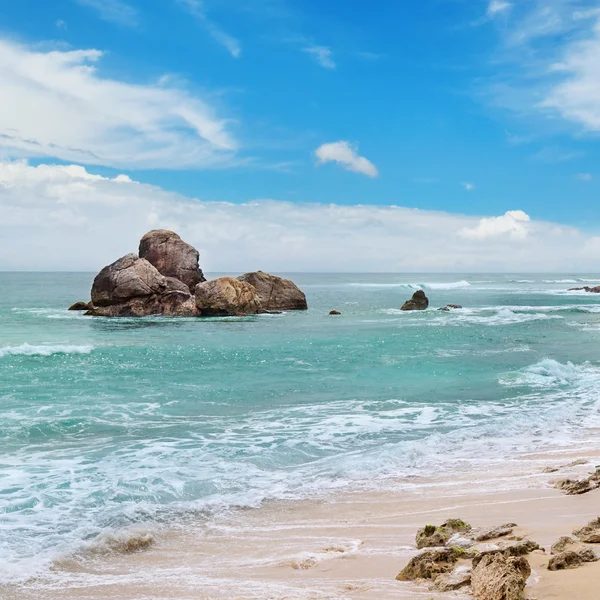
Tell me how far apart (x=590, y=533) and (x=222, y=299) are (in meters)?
41.5

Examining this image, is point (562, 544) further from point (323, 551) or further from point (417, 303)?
point (417, 303)

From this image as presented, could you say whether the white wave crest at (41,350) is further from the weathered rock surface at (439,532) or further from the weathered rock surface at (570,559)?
the weathered rock surface at (570,559)

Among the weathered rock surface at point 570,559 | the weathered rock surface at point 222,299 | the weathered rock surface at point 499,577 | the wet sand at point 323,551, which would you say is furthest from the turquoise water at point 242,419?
the weathered rock surface at point 222,299

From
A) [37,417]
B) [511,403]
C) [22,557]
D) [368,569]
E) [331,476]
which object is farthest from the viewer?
[511,403]

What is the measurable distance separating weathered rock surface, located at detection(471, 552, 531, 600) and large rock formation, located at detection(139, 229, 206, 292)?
4711cm

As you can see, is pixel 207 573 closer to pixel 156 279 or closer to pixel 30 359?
pixel 30 359

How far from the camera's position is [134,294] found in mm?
45000

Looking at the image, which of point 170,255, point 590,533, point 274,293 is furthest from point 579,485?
point 170,255

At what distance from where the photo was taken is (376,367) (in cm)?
2264

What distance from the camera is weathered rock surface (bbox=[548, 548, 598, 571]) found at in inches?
198

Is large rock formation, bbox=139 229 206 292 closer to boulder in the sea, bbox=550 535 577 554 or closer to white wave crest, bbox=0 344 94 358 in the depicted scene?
white wave crest, bbox=0 344 94 358

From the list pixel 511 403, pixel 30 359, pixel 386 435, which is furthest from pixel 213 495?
pixel 30 359

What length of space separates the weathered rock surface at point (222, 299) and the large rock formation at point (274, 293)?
307cm

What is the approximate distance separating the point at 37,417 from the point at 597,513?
13.1 m
